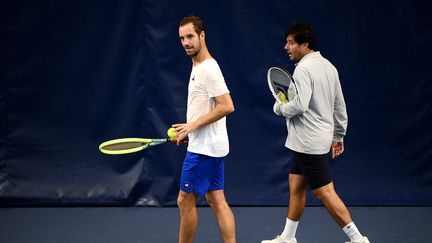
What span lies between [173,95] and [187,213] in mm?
1995

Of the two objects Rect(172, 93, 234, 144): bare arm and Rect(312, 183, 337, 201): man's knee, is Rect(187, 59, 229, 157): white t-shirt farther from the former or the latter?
Rect(312, 183, 337, 201): man's knee

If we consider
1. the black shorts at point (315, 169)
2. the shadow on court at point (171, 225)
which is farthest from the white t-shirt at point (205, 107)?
the shadow on court at point (171, 225)

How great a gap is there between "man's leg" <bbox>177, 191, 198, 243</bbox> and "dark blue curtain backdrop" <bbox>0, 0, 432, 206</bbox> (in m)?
1.84

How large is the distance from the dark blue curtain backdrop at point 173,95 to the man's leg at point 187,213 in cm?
184

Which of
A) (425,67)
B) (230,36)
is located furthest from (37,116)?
(425,67)

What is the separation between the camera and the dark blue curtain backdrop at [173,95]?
6.25 metres

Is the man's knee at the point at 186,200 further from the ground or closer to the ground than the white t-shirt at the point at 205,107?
closer to the ground

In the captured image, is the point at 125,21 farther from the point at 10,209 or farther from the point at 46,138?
the point at 10,209

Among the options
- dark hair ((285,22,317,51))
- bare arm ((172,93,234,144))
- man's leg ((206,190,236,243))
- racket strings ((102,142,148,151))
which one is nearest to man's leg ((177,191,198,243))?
man's leg ((206,190,236,243))

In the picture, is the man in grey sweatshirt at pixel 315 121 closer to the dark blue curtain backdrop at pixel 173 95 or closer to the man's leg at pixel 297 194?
the man's leg at pixel 297 194

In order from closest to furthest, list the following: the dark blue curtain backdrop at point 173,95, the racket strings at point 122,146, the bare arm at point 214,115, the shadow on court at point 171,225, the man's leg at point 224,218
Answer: the bare arm at point 214,115
the man's leg at point 224,218
the racket strings at point 122,146
the shadow on court at point 171,225
the dark blue curtain backdrop at point 173,95

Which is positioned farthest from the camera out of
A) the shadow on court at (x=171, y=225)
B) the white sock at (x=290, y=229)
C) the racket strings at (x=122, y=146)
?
the shadow on court at (x=171, y=225)

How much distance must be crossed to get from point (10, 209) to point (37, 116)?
0.86 metres

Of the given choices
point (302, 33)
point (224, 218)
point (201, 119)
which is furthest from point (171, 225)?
point (302, 33)
